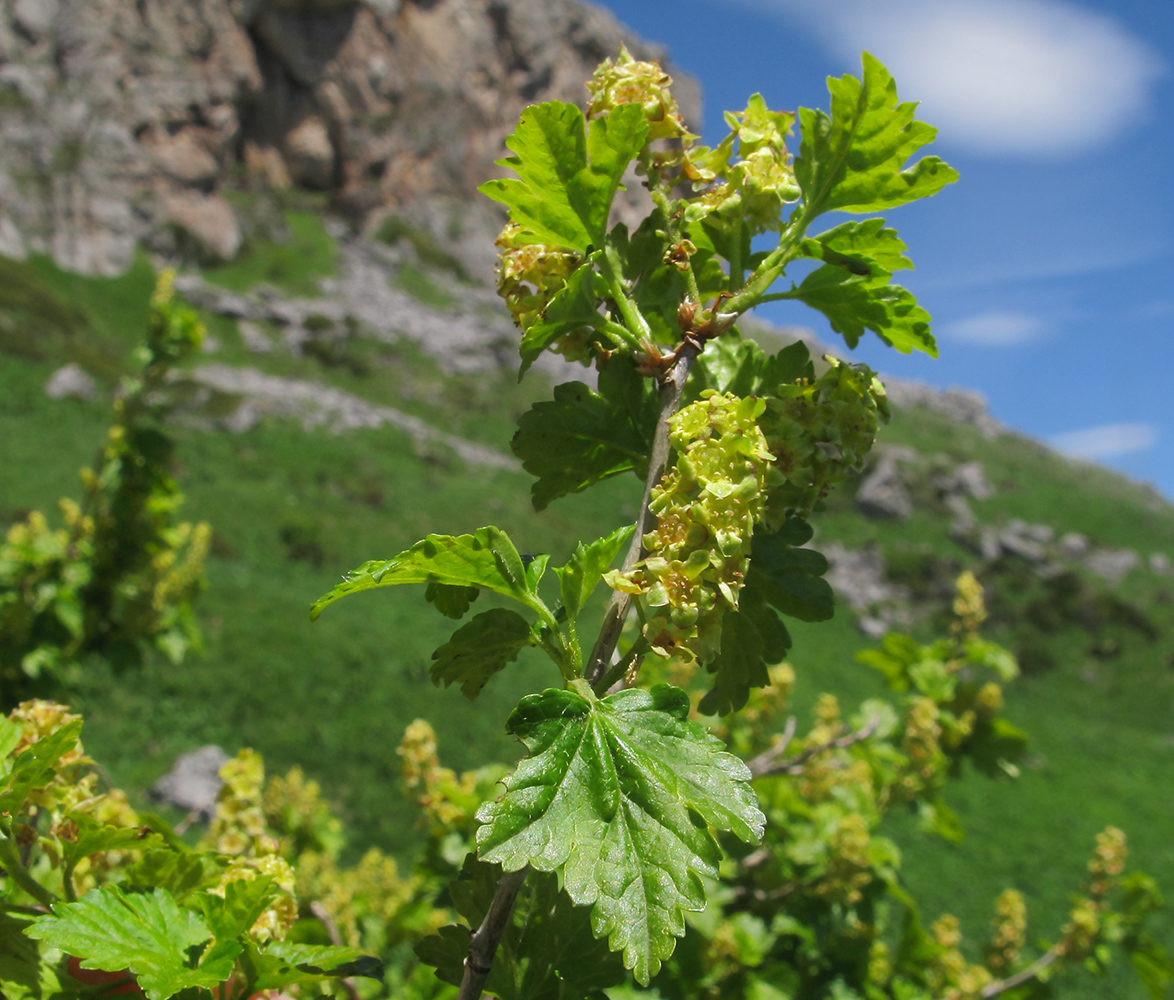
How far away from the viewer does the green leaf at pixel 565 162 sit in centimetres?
102

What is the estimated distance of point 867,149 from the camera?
109 cm

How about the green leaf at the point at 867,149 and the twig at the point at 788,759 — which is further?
the twig at the point at 788,759

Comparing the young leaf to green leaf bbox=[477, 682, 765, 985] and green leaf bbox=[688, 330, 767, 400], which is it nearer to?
green leaf bbox=[477, 682, 765, 985]

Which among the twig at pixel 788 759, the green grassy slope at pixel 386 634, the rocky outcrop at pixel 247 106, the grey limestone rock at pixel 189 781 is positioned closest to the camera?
the twig at pixel 788 759

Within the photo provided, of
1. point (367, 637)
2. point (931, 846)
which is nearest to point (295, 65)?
point (367, 637)

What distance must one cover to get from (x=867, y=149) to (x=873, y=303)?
8.0 inches

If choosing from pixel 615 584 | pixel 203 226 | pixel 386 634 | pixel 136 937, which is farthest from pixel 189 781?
pixel 203 226

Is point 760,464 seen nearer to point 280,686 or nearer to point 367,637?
point 280,686

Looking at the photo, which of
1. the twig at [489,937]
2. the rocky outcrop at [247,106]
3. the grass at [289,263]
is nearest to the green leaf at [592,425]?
the twig at [489,937]

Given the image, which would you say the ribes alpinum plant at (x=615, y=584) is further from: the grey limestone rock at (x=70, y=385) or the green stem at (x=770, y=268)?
the grey limestone rock at (x=70, y=385)

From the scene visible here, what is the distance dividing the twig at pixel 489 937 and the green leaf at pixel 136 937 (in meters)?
0.30

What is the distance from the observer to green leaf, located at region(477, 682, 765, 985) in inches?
31.1

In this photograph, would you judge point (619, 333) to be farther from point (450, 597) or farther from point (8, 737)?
point (8, 737)

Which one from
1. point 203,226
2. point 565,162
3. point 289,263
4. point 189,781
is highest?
point 289,263
